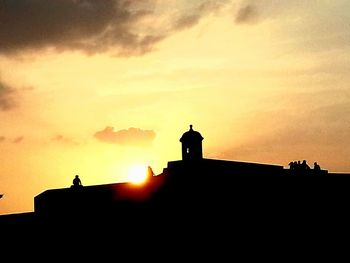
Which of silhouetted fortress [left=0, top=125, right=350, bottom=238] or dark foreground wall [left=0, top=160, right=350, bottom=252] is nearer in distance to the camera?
dark foreground wall [left=0, top=160, right=350, bottom=252]

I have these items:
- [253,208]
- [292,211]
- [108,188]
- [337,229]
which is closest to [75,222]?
A: [108,188]

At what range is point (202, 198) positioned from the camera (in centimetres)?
3111

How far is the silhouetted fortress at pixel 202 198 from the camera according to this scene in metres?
31.2

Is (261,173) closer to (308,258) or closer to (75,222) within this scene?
(308,258)

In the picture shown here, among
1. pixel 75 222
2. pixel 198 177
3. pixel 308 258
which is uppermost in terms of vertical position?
pixel 198 177

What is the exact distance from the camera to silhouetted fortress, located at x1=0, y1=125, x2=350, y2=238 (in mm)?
31156

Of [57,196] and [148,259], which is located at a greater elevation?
[57,196]

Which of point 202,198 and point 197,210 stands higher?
point 202,198

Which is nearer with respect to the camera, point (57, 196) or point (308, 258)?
point (308, 258)

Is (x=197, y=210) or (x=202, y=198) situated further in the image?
(x=202, y=198)

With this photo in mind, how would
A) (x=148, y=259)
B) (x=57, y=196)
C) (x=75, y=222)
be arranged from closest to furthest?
1. (x=148, y=259)
2. (x=75, y=222)
3. (x=57, y=196)

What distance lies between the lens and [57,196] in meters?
34.5

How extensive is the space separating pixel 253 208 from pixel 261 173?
2.40 meters

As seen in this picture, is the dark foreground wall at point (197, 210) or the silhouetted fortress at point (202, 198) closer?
the dark foreground wall at point (197, 210)
